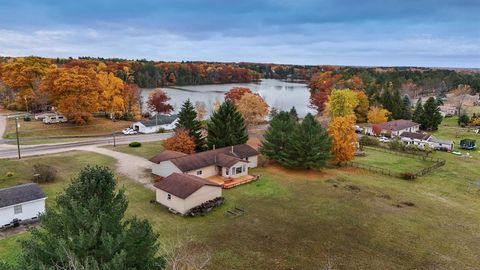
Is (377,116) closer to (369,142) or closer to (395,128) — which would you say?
(395,128)

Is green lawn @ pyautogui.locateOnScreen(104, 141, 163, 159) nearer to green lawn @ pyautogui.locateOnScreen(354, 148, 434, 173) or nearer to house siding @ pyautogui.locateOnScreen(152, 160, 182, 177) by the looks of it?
house siding @ pyautogui.locateOnScreen(152, 160, 182, 177)

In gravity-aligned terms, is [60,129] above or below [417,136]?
above

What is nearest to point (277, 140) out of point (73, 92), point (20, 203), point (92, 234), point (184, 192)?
point (184, 192)

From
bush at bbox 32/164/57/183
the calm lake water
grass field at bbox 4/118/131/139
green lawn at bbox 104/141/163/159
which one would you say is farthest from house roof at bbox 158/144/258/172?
the calm lake water

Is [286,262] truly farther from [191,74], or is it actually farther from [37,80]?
[191,74]

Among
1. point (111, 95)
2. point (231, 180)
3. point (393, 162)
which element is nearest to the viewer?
point (231, 180)

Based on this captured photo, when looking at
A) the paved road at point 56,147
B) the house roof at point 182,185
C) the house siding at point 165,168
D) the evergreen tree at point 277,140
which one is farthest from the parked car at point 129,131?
the house roof at point 182,185
